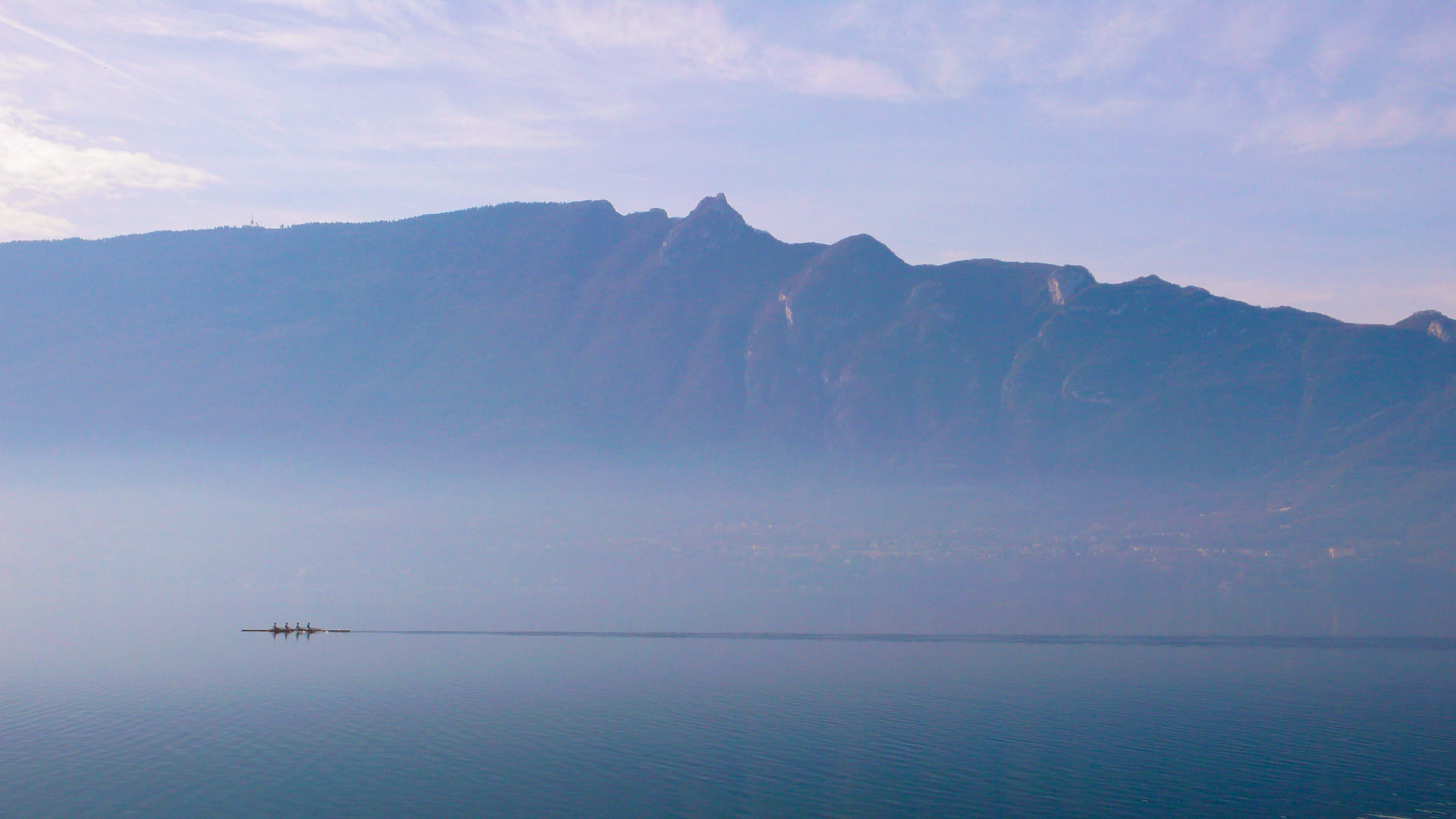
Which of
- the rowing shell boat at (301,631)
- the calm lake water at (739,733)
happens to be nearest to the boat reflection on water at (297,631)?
the rowing shell boat at (301,631)

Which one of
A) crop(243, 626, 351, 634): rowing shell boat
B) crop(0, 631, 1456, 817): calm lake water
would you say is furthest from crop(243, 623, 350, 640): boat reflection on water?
crop(0, 631, 1456, 817): calm lake water

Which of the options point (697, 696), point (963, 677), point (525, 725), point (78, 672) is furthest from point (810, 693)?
point (78, 672)

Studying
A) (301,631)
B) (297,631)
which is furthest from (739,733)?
(297,631)

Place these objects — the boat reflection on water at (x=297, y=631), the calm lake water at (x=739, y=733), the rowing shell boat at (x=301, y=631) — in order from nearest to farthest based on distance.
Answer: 1. the calm lake water at (x=739, y=733)
2. the rowing shell boat at (x=301, y=631)
3. the boat reflection on water at (x=297, y=631)

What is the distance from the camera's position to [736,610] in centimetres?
19038

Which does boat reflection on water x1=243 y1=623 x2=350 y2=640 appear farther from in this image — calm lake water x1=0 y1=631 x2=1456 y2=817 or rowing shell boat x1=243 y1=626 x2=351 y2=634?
calm lake water x1=0 y1=631 x2=1456 y2=817

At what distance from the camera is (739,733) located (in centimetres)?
8444

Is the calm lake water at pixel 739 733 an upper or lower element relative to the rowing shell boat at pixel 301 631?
lower

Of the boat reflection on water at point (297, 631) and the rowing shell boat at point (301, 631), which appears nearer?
the rowing shell boat at point (301, 631)

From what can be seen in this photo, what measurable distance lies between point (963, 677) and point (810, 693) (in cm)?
1826

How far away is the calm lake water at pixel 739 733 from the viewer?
66125mm

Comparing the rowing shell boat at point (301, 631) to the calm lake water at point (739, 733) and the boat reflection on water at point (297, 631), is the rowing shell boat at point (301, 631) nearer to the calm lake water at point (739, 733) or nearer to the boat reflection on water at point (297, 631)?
the boat reflection on water at point (297, 631)

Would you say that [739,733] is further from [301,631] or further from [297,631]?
[297,631]

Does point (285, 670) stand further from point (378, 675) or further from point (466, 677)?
point (466, 677)
